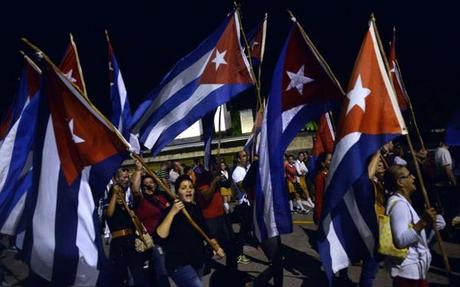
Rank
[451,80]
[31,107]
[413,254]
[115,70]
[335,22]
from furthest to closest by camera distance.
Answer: [335,22] < [451,80] < [115,70] < [31,107] < [413,254]

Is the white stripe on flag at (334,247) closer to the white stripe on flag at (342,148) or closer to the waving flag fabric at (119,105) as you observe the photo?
the white stripe on flag at (342,148)

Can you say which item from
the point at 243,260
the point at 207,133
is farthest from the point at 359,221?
the point at 243,260

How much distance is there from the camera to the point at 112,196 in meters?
5.83

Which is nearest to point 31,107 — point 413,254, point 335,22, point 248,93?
point 413,254

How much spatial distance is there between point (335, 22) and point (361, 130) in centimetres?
1688

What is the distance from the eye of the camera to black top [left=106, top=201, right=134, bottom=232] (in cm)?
588

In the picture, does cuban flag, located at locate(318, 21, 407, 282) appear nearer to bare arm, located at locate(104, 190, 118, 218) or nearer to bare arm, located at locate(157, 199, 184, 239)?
bare arm, located at locate(157, 199, 184, 239)

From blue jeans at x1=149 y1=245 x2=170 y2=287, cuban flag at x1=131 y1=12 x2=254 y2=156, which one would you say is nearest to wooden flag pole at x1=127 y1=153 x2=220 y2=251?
blue jeans at x1=149 y1=245 x2=170 y2=287

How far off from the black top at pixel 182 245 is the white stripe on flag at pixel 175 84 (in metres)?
2.20

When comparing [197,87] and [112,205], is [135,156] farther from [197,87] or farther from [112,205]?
[197,87]

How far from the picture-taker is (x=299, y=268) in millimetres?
7090

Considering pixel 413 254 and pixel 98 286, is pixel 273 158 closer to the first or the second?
pixel 413 254

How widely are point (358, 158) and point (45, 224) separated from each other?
9.82 ft

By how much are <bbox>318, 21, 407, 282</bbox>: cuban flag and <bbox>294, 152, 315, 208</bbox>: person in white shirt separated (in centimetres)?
853
